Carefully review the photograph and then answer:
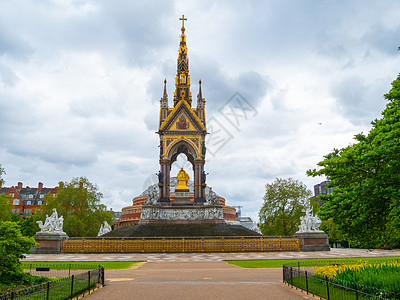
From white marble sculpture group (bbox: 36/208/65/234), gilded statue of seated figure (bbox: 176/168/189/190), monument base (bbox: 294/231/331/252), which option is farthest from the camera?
gilded statue of seated figure (bbox: 176/168/189/190)

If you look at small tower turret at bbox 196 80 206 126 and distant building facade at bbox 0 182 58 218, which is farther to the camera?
distant building facade at bbox 0 182 58 218

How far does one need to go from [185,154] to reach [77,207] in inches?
711

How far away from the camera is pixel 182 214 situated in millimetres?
41125

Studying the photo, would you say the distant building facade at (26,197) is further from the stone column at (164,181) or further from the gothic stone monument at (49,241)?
the gothic stone monument at (49,241)

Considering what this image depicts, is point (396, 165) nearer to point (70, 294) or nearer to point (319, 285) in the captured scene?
point (319, 285)

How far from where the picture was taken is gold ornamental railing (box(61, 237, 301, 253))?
3014cm

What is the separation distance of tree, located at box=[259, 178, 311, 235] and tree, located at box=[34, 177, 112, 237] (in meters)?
25.0

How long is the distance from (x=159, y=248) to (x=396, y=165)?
24.0 meters

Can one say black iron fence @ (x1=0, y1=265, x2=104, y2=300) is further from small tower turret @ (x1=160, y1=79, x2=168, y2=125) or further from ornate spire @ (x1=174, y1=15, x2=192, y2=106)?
ornate spire @ (x1=174, y1=15, x2=192, y2=106)

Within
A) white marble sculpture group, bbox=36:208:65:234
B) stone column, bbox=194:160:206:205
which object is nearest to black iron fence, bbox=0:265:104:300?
white marble sculpture group, bbox=36:208:65:234

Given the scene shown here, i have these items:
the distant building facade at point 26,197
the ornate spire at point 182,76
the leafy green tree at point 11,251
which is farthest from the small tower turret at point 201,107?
the distant building facade at point 26,197

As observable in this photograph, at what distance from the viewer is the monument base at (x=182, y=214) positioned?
39656 millimetres

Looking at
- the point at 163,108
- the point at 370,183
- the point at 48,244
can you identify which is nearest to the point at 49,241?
the point at 48,244

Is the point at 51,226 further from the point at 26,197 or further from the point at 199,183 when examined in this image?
the point at 26,197
